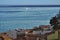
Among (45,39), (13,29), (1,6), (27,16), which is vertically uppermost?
(1,6)

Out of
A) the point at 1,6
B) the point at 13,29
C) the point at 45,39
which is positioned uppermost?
the point at 1,6

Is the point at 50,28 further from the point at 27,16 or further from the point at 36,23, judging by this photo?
the point at 27,16

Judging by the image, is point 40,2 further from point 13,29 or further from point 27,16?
point 13,29

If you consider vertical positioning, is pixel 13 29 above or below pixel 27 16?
below

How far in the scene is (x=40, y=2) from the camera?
161 cm

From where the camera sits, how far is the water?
1.59 metres

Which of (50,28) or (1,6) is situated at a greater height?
(1,6)

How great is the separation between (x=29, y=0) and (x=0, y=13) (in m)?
0.35

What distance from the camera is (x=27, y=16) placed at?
1598 millimetres

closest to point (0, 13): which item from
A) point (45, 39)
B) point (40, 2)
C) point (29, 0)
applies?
point (29, 0)

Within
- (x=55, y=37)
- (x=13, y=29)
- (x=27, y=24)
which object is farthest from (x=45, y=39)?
(x=13, y=29)

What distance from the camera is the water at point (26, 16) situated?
5.22 ft

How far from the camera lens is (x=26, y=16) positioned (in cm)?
160

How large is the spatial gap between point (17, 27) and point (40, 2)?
380mm
